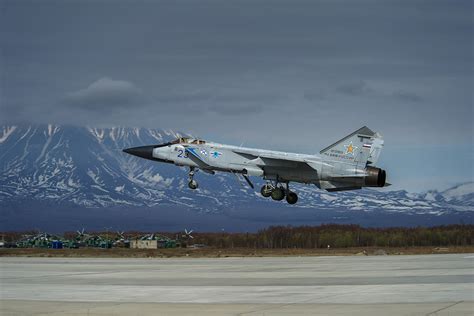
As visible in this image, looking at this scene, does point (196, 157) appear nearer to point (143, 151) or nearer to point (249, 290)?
point (143, 151)

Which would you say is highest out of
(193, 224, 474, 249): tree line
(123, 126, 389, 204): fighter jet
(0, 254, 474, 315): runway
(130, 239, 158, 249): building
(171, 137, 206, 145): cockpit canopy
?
(171, 137, 206, 145): cockpit canopy

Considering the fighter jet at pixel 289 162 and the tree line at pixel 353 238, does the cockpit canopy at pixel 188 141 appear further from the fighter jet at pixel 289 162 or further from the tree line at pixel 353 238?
the tree line at pixel 353 238

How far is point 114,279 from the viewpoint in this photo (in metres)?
47.2

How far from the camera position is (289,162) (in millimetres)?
58188

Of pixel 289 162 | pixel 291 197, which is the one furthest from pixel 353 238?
pixel 289 162

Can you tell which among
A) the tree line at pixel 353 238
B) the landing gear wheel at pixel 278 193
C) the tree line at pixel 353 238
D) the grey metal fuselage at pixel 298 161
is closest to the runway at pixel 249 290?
the landing gear wheel at pixel 278 193

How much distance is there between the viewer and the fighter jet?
57.2 metres

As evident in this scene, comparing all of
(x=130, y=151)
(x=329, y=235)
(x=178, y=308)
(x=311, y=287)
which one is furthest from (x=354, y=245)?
(x=178, y=308)

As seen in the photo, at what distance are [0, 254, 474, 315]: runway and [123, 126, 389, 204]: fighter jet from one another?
17.7 ft

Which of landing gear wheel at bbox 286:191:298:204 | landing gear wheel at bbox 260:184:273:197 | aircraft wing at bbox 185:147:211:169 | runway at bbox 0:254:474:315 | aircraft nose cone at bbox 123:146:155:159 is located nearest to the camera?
runway at bbox 0:254:474:315

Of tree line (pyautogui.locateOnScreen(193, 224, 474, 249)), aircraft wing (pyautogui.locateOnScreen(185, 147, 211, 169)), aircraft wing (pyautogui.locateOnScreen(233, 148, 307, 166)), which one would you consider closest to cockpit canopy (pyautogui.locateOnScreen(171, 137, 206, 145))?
aircraft wing (pyautogui.locateOnScreen(185, 147, 211, 169))

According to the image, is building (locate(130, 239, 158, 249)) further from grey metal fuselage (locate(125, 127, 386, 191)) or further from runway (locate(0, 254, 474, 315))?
runway (locate(0, 254, 474, 315))

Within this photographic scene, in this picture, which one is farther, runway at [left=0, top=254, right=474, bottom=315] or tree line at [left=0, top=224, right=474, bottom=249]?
tree line at [left=0, top=224, right=474, bottom=249]

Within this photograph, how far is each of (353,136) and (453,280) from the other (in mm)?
18439
